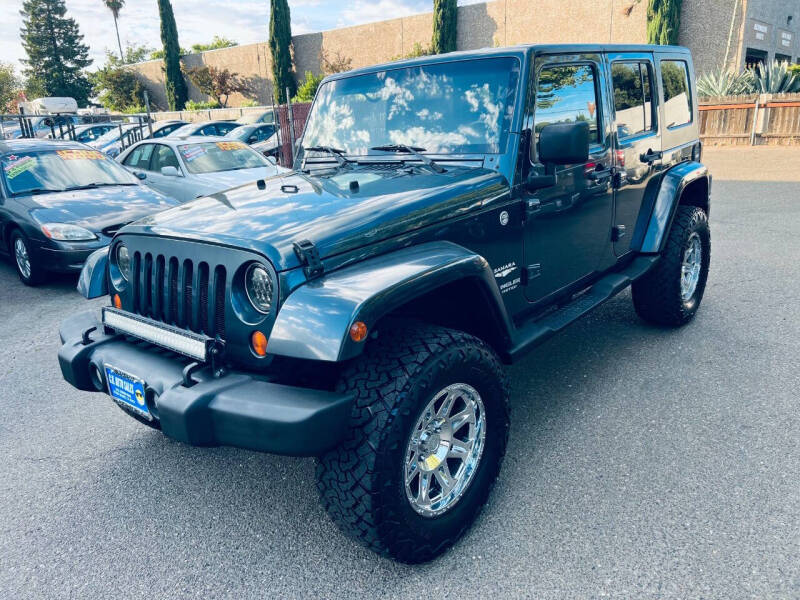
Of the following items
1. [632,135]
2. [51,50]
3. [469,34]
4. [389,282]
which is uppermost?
[51,50]

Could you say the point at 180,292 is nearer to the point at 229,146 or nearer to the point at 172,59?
the point at 229,146

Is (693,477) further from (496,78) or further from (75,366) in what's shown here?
(75,366)

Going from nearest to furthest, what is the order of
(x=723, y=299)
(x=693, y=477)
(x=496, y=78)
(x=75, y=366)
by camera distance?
(x=75, y=366), (x=693, y=477), (x=496, y=78), (x=723, y=299)

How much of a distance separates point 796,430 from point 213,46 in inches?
2415

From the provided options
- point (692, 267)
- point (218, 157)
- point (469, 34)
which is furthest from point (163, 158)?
point (469, 34)

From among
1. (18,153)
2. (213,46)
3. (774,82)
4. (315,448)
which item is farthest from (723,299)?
(213,46)

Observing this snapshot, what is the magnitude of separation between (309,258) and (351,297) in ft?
0.89

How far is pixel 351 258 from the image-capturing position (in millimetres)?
2389

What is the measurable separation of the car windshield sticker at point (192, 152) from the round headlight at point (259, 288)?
7652mm

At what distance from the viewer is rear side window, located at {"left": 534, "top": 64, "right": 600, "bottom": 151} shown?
3150 millimetres

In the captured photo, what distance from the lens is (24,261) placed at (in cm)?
677

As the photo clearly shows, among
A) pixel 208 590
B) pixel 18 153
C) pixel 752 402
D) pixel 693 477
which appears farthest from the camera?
pixel 18 153

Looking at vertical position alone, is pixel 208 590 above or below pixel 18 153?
below

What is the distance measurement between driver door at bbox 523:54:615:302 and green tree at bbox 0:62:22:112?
55630 millimetres
